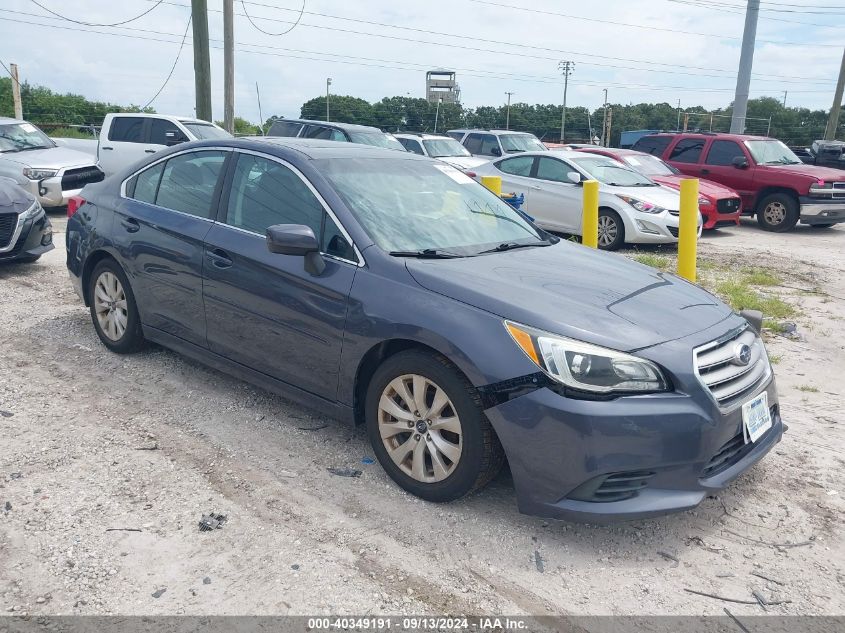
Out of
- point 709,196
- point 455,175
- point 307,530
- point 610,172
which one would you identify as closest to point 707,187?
point 709,196

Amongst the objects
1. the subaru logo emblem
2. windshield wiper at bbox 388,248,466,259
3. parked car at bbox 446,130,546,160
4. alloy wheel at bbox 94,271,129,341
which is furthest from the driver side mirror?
parked car at bbox 446,130,546,160

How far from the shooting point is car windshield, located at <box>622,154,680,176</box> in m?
14.3

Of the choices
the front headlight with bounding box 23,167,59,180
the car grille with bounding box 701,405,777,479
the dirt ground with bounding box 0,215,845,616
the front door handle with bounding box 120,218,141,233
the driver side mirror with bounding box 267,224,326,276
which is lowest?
the dirt ground with bounding box 0,215,845,616

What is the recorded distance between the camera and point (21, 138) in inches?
544

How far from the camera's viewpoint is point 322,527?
3.43m

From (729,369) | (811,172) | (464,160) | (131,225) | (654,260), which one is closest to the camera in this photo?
(729,369)

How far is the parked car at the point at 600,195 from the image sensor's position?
37.7 ft

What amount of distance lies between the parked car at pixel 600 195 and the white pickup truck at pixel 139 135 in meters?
5.62

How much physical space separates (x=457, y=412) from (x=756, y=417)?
141 centimetres

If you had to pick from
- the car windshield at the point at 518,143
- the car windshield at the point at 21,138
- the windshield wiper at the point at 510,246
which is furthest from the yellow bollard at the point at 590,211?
the car windshield at the point at 518,143

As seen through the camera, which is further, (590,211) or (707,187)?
(707,187)

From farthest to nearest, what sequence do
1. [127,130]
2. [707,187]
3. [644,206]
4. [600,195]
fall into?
[127,130] → [707,187] → [600,195] → [644,206]

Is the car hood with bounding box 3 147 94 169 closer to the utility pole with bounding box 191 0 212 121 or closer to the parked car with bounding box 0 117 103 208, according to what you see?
the parked car with bounding box 0 117 103 208

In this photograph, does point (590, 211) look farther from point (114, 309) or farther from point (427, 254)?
point (114, 309)
